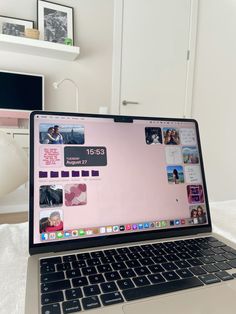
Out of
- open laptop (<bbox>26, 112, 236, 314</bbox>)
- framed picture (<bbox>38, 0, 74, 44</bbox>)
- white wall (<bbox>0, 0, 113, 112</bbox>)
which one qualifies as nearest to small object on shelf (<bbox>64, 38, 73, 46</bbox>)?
framed picture (<bbox>38, 0, 74, 44</bbox>)

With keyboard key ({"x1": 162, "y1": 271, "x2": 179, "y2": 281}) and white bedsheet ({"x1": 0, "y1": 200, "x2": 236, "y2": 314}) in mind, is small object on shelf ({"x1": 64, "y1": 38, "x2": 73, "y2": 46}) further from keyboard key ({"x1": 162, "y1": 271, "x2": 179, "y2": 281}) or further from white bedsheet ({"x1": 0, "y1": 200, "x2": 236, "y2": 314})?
keyboard key ({"x1": 162, "y1": 271, "x2": 179, "y2": 281})

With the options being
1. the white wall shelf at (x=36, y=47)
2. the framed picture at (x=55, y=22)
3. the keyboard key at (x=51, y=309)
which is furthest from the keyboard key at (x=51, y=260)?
the framed picture at (x=55, y=22)

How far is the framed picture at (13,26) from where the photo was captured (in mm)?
1869

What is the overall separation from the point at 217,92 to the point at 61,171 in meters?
2.49

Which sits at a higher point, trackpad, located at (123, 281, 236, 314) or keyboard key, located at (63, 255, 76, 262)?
keyboard key, located at (63, 255, 76, 262)

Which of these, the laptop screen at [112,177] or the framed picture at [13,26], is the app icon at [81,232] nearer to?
the laptop screen at [112,177]

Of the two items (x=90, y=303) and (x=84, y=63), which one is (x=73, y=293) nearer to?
(x=90, y=303)

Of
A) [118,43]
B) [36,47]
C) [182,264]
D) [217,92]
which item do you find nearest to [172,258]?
[182,264]

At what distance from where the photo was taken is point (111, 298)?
1.10ft

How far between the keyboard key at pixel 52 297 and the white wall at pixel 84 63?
1931 mm

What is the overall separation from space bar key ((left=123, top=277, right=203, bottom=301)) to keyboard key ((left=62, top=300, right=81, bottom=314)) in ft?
0.21

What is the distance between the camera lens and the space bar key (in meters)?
0.35

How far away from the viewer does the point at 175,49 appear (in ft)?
7.95

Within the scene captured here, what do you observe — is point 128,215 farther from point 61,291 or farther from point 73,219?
point 61,291
